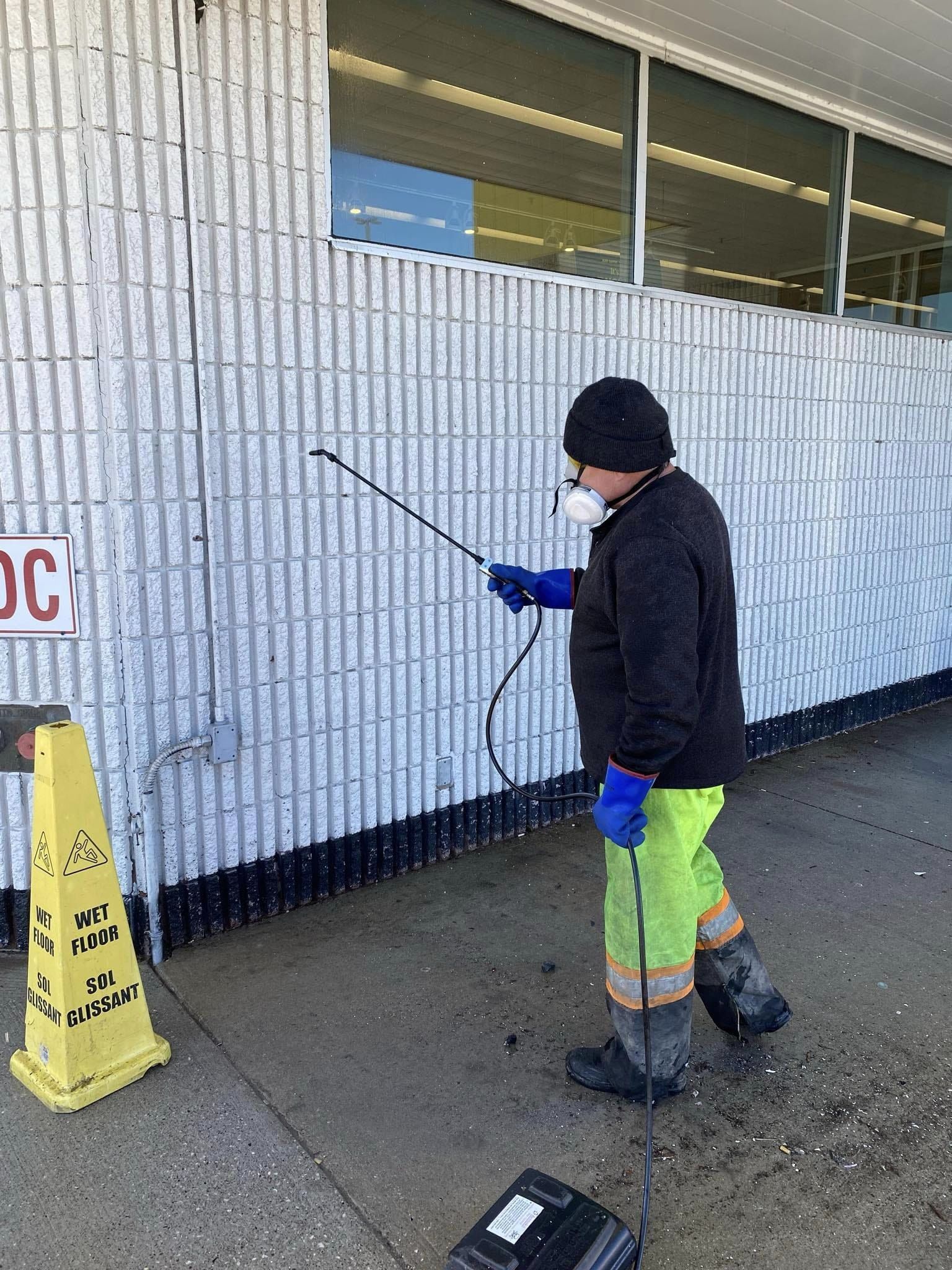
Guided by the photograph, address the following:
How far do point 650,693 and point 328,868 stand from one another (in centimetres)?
203

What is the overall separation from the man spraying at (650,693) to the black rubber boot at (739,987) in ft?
0.45

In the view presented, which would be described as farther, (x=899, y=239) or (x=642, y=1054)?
(x=899, y=239)

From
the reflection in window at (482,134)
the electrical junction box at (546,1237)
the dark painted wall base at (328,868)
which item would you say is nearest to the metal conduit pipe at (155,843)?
the dark painted wall base at (328,868)

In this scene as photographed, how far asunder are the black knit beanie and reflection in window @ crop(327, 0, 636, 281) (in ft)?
5.59

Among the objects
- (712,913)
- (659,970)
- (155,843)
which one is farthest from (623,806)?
(155,843)

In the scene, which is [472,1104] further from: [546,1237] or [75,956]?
[75,956]

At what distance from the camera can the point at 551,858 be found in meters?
4.23

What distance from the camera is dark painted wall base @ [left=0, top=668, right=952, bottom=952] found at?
3.38 meters

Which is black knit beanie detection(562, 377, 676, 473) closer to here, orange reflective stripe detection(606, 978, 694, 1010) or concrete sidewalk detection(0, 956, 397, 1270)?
orange reflective stripe detection(606, 978, 694, 1010)

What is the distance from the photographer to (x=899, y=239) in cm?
608

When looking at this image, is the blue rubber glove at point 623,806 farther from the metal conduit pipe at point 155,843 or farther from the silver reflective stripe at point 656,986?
the metal conduit pipe at point 155,843

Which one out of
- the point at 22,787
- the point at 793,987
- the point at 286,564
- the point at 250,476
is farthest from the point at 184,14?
the point at 793,987

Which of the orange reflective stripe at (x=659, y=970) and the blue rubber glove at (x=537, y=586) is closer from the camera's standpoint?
the orange reflective stripe at (x=659, y=970)

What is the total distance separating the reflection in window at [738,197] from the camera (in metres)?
4.70
